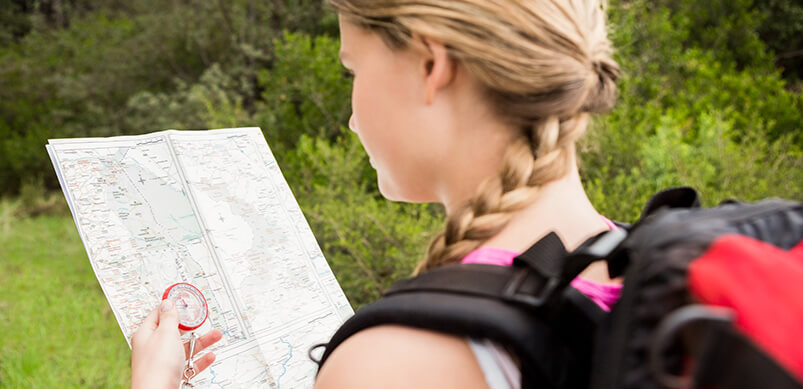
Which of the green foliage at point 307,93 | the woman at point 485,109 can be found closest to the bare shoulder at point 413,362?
the woman at point 485,109

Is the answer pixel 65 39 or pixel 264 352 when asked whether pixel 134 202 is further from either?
pixel 65 39

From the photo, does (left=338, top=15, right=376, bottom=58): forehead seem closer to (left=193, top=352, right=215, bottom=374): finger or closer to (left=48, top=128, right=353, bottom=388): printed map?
(left=48, top=128, right=353, bottom=388): printed map

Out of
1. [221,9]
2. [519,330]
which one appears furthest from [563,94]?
[221,9]

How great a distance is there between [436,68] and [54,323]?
15.1 ft

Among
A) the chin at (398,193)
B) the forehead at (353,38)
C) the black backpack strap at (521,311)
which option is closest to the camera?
the black backpack strap at (521,311)

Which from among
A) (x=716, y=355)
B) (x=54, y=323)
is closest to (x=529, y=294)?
(x=716, y=355)

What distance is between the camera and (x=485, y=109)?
92 centimetres

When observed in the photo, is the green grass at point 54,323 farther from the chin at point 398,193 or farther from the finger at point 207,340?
the chin at point 398,193

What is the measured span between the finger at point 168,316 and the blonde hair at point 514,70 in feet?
1.71

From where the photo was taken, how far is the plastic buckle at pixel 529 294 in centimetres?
71

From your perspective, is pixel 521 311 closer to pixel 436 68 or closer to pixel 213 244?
pixel 436 68

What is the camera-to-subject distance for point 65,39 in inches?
436

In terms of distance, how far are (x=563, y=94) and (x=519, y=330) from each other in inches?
14.9

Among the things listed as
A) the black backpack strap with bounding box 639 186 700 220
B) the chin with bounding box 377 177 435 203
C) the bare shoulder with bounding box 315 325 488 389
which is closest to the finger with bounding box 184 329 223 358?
the chin with bounding box 377 177 435 203
